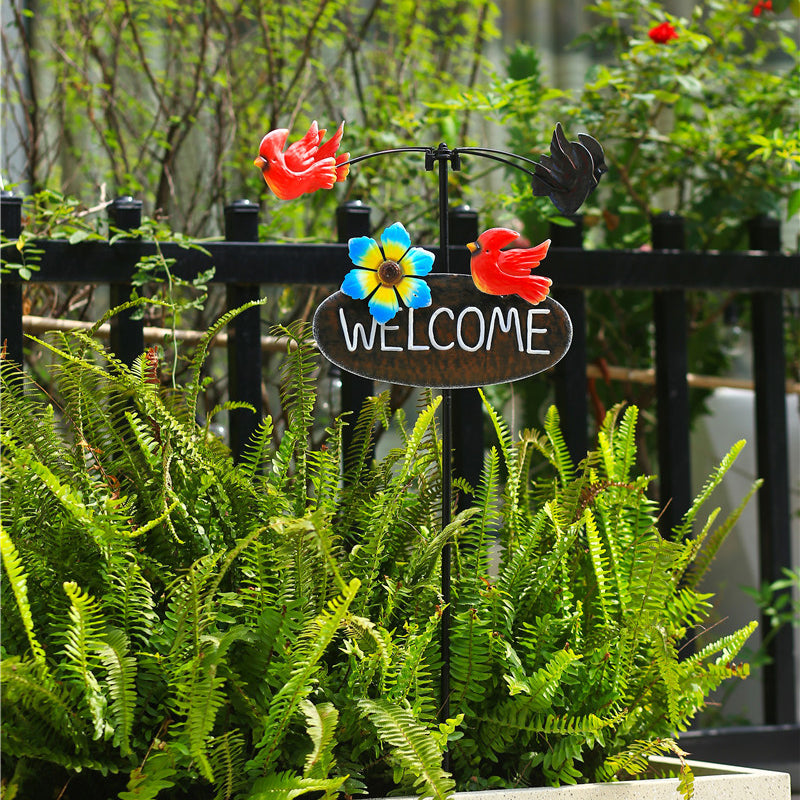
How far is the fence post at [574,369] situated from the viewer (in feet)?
7.27

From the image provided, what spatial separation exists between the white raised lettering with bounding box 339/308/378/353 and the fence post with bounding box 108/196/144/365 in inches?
27.0

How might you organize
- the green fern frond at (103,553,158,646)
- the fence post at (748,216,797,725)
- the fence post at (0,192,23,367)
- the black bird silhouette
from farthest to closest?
1. the fence post at (748,216,797,725)
2. the fence post at (0,192,23,367)
3. the black bird silhouette
4. the green fern frond at (103,553,158,646)

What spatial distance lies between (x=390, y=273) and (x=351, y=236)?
25.9 inches

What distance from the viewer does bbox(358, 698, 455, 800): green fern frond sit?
49.8 inches

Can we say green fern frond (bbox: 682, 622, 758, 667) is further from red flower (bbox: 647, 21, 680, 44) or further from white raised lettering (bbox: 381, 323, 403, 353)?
red flower (bbox: 647, 21, 680, 44)

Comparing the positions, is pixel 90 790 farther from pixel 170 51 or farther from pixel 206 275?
pixel 170 51

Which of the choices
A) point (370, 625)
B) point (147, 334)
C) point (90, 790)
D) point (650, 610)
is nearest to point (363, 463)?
point (370, 625)

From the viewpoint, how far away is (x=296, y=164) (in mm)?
1501

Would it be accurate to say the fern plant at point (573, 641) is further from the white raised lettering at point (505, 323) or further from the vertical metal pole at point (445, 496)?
the white raised lettering at point (505, 323)

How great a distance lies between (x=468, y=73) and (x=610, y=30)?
0.62m

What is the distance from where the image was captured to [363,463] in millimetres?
1688

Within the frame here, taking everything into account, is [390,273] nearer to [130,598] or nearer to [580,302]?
[130,598]

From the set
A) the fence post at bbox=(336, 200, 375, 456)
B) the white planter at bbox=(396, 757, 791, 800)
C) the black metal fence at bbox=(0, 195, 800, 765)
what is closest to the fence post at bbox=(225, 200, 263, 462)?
the black metal fence at bbox=(0, 195, 800, 765)

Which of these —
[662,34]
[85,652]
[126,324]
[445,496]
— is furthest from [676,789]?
[662,34]
